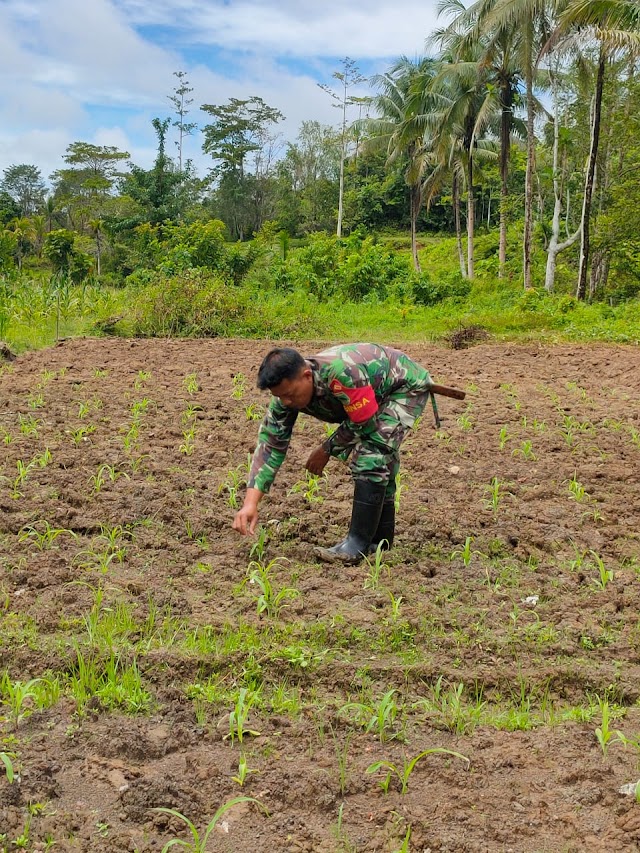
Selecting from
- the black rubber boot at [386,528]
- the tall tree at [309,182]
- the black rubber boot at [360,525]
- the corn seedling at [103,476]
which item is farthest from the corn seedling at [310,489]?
the tall tree at [309,182]

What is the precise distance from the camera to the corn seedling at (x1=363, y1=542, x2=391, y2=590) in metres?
3.83

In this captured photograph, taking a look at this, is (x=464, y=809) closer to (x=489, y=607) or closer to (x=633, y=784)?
(x=633, y=784)

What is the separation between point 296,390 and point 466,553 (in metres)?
1.30

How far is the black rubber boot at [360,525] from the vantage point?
3941 mm

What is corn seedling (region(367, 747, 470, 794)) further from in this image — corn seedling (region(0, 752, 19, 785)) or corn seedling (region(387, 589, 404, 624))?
corn seedling (region(0, 752, 19, 785))

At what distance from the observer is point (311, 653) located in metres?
3.23

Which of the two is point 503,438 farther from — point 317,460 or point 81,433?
point 81,433

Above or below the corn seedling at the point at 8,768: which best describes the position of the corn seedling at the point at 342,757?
below

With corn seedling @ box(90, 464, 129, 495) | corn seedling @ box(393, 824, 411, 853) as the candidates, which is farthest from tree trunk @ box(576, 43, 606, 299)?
corn seedling @ box(393, 824, 411, 853)

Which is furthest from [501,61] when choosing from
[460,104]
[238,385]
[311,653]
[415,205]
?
[311,653]

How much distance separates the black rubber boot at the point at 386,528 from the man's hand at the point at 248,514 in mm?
863

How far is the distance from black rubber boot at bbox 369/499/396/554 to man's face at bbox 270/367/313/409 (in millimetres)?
905

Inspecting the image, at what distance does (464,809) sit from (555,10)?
19954mm

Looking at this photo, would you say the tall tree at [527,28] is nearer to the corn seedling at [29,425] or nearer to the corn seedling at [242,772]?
the corn seedling at [29,425]
